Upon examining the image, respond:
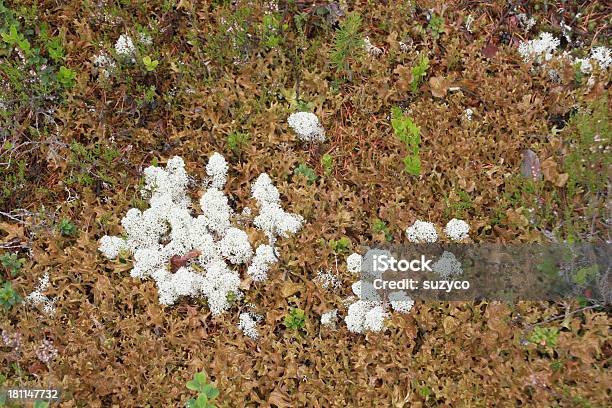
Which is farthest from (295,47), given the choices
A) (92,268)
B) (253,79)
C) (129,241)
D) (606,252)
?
(606,252)

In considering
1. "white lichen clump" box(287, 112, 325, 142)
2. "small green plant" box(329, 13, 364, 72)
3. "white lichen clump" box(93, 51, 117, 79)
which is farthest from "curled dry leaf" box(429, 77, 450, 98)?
"white lichen clump" box(93, 51, 117, 79)

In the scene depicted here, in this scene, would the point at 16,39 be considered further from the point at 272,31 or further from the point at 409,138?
the point at 409,138

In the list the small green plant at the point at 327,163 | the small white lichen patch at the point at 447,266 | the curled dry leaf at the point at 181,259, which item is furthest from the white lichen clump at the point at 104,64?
the small white lichen patch at the point at 447,266

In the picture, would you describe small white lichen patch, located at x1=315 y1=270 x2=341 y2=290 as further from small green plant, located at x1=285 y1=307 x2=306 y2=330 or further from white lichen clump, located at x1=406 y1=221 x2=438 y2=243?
white lichen clump, located at x1=406 y1=221 x2=438 y2=243

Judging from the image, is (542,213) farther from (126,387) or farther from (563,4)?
(126,387)

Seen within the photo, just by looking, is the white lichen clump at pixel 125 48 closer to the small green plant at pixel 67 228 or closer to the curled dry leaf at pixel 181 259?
the small green plant at pixel 67 228

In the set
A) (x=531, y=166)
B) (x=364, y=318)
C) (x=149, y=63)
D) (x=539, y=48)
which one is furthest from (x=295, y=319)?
(x=539, y=48)

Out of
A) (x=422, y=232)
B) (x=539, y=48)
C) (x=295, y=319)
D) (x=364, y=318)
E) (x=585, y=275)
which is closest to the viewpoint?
(x=585, y=275)
